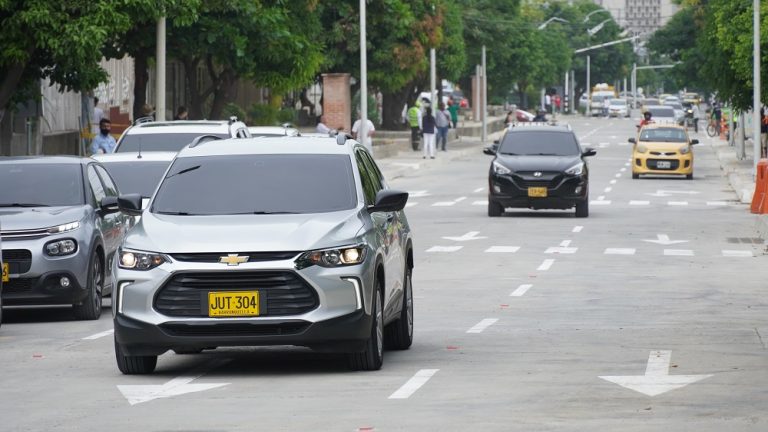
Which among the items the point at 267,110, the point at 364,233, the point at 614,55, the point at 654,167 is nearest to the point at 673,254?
the point at 364,233

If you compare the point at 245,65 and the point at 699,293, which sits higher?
the point at 245,65

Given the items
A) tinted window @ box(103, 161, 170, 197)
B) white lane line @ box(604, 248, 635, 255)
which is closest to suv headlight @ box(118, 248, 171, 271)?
tinted window @ box(103, 161, 170, 197)

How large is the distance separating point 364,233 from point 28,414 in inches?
110

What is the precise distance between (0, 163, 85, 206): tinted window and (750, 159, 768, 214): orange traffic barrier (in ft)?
60.4

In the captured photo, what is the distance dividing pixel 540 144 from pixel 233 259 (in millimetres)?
23754

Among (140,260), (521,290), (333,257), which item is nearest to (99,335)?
(140,260)

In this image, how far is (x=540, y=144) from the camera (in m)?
35.4

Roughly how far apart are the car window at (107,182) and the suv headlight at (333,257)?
690cm

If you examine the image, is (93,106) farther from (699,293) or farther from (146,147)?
(699,293)

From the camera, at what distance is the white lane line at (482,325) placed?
15.9 m

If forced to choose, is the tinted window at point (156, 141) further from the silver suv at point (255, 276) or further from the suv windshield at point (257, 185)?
the silver suv at point (255, 276)

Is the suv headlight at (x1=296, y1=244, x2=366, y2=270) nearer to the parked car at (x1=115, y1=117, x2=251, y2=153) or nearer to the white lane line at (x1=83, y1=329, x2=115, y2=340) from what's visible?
the white lane line at (x1=83, y1=329, x2=115, y2=340)

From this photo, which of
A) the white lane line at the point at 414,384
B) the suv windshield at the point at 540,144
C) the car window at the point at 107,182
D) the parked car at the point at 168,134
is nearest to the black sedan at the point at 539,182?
the suv windshield at the point at 540,144

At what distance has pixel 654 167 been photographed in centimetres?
5122
